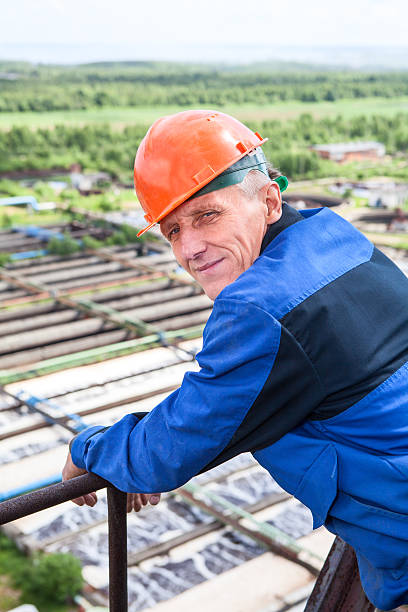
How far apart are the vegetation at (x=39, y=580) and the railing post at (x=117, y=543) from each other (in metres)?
6.86

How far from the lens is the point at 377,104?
14262cm

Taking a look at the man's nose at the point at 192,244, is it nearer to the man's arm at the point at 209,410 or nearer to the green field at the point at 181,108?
the man's arm at the point at 209,410

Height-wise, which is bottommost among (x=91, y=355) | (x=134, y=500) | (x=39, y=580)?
(x=91, y=355)

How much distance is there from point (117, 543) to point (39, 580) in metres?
7.35

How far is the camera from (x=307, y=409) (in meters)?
1.76

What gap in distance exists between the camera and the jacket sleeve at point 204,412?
5.62 ft

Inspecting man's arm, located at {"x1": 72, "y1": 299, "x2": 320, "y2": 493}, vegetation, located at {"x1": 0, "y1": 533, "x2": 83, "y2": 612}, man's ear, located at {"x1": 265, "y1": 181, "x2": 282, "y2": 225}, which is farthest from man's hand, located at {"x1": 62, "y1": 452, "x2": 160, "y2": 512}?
vegetation, located at {"x1": 0, "y1": 533, "x2": 83, "y2": 612}

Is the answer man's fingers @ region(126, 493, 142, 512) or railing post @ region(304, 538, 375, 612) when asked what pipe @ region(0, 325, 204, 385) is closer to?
man's fingers @ region(126, 493, 142, 512)

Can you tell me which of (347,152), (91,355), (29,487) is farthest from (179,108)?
(29,487)

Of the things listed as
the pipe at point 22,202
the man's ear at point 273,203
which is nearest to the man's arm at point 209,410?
the man's ear at point 273,203

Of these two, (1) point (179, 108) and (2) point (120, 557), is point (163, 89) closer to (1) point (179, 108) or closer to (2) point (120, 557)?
(1) point (179, 108)

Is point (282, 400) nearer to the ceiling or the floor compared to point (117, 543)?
nearer to the ceiling

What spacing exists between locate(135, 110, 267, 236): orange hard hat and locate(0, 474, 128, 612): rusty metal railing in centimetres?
76

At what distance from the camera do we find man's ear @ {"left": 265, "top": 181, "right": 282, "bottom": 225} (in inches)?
84.0
